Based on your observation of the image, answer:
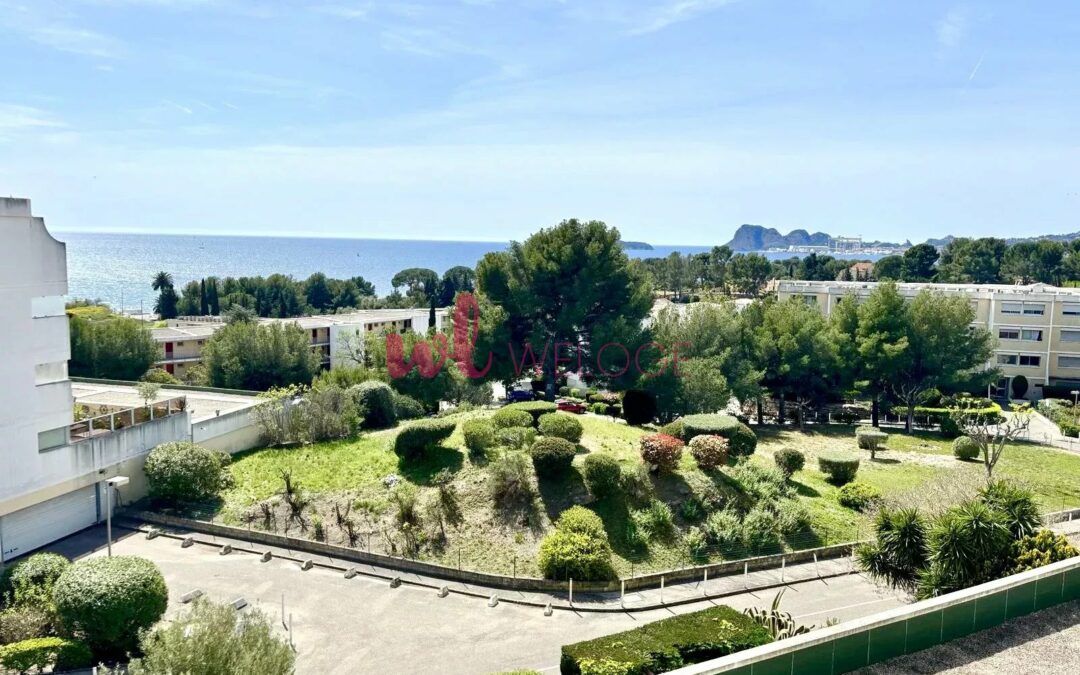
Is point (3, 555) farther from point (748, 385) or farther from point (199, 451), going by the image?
point (748, 385)

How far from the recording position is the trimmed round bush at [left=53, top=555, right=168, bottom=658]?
1652 cm

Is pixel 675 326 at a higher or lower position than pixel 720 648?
higher

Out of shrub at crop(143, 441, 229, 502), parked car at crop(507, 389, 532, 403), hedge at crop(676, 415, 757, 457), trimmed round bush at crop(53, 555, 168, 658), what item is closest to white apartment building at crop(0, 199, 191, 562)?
shrub at crop(143, 441, 229, 502)

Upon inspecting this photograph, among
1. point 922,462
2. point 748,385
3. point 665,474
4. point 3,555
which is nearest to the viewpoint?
point 3,555

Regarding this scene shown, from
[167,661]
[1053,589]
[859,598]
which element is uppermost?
[1053,589]

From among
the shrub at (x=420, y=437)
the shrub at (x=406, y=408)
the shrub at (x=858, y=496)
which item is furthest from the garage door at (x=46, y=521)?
the shrub at (x=858, y=496)

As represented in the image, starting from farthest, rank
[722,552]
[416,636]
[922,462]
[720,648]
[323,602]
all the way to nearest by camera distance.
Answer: [922,462] → [722,552] → [323,602] → [416,636] → [720,648]

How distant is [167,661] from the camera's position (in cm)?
1192

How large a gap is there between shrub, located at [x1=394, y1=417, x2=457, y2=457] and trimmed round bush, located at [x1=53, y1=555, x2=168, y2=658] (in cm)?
1058

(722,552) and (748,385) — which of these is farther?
(748,385)

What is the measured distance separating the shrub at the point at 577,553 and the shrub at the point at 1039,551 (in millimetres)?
10209

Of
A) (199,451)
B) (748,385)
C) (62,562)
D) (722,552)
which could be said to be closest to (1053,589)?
(722,552)

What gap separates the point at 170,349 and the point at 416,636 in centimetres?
5332

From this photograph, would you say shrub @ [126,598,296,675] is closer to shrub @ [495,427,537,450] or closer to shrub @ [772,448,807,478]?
shrub @ [495,427,537,450]
